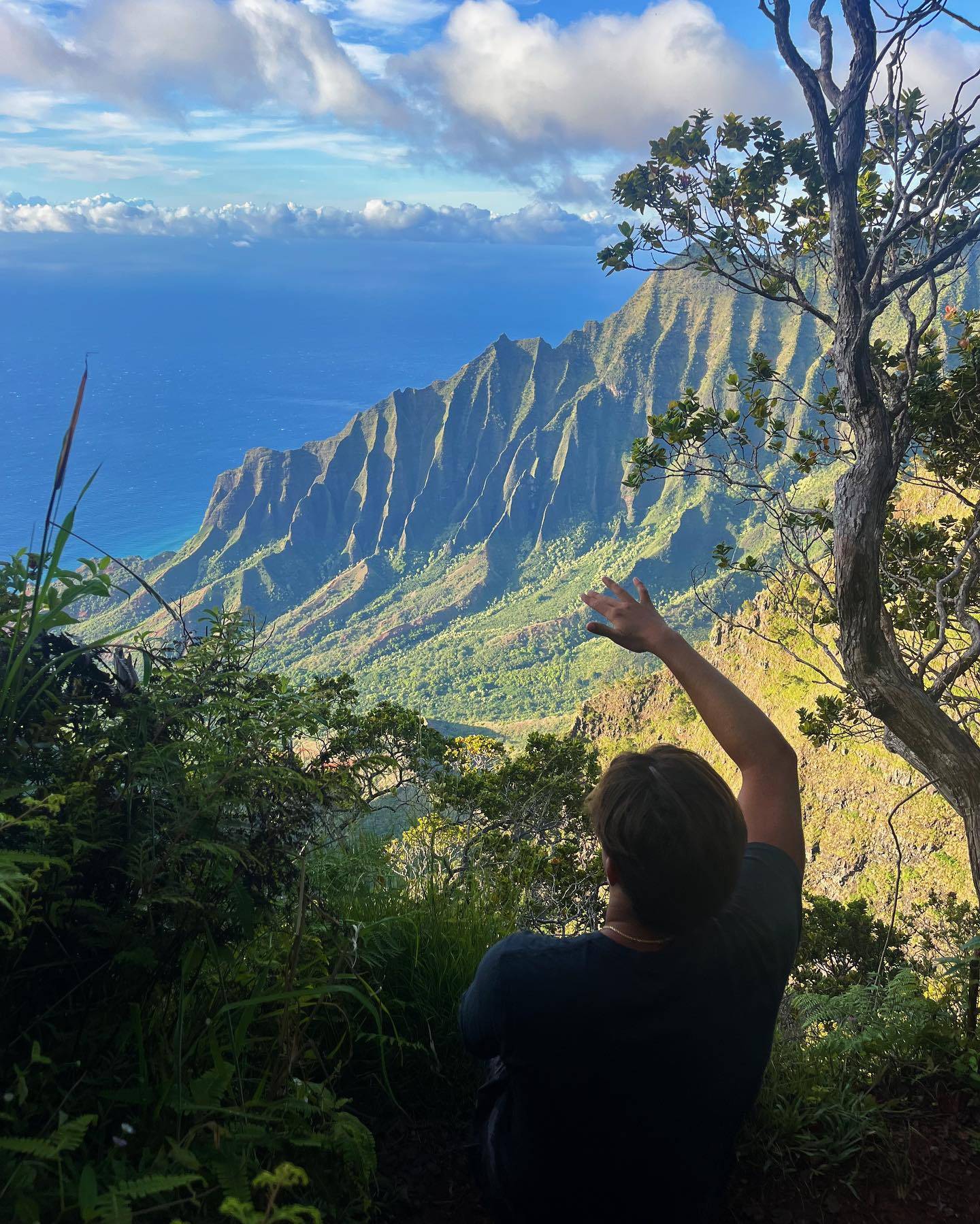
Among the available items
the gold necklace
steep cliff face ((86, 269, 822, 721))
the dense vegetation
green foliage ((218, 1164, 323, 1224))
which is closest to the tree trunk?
the dense vegetation

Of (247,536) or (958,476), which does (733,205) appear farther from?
(247,536)

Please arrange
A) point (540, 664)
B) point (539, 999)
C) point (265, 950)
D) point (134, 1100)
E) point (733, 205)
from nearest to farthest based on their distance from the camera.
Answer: point (134, 1100) < point (539, 999) < point (265, 950) < point (733, 205) < point (540, 664)

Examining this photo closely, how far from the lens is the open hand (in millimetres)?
1886

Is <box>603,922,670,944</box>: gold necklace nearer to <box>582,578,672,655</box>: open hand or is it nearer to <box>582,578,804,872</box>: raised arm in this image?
<box>582,578,804,872</box>: raised arm

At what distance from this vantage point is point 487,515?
486 feet

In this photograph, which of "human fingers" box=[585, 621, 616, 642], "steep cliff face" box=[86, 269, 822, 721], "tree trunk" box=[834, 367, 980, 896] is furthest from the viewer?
"steep cliff face" box=[86, 269, 822, 721]

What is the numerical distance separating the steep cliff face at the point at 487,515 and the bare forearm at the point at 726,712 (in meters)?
93.9

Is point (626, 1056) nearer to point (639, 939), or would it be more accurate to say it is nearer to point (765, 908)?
point (639, 939)

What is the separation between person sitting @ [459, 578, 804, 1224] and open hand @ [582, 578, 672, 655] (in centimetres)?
42

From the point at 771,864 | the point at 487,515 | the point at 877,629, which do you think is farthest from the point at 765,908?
the point at 487,515

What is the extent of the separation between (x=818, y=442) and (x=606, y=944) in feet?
16.1

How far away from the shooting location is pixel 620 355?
Result: 14800 centimetres

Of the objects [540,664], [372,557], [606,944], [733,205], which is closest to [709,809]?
[606,944]

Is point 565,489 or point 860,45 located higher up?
point 565,489
